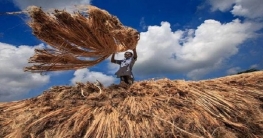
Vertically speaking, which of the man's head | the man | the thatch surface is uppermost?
the man's head

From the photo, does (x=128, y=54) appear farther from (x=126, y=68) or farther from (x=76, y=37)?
(x=76, y=37)

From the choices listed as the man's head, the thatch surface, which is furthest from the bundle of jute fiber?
the thatch surface

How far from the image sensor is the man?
6688 millimetres

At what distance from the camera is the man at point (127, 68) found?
6.69 m

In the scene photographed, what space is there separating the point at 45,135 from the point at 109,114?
0.87 metres

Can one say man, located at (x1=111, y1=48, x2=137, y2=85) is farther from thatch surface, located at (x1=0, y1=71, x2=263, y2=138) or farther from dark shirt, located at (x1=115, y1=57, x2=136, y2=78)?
Answer: thatch surface, located at (x1=0, y1=71, x2=263, y2=138)

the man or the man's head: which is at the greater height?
the man's head

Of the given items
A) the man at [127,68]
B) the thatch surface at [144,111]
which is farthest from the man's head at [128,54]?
the thatch surface at [144,111]

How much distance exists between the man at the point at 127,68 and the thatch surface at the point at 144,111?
3.06 ft

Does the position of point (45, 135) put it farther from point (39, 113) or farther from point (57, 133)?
point (39, 113)

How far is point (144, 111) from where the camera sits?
459 cm

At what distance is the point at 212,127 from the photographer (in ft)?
14.5

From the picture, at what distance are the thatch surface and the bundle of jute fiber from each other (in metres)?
0.84

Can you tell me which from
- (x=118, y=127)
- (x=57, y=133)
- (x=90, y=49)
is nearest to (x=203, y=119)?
(x=118, y=127)
